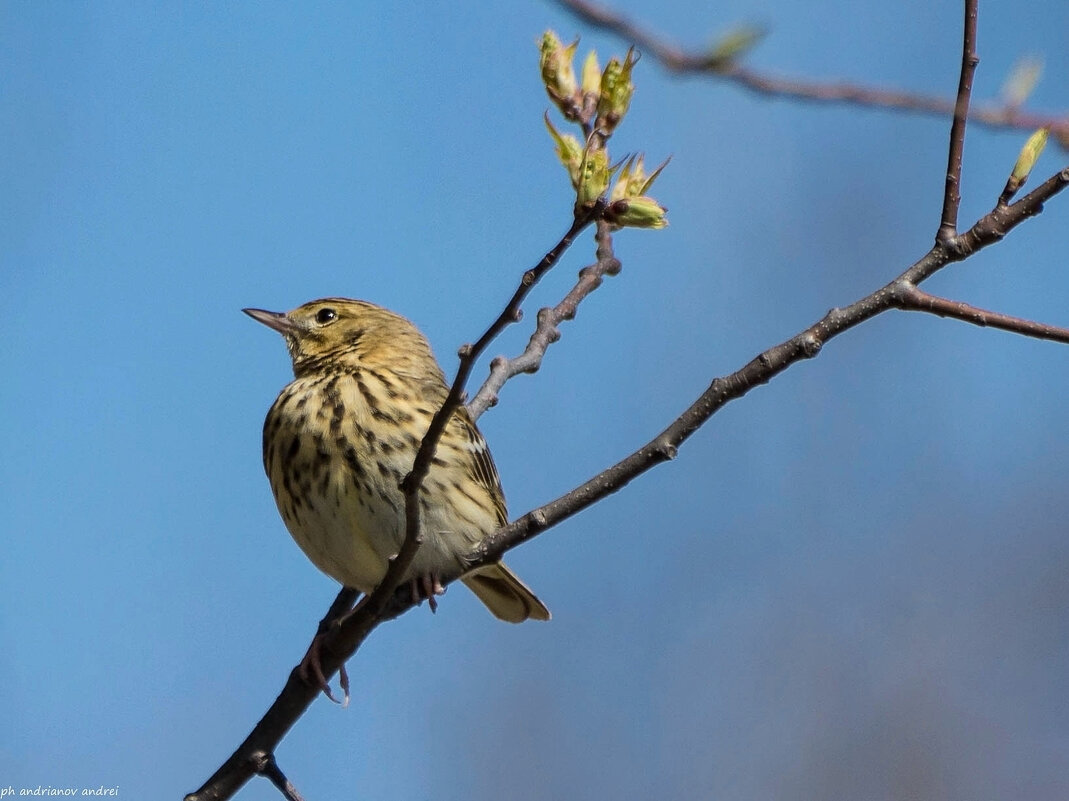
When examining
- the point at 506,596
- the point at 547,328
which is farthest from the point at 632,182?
the point at 506,596

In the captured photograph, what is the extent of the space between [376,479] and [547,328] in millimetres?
851

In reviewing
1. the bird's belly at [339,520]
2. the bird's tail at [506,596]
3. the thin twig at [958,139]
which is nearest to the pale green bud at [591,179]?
the thin twig at [958,139]

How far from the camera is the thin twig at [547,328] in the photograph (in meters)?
4.48

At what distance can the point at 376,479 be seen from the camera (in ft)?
Answer: 16.0

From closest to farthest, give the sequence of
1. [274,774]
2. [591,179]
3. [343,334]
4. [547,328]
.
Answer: [591,179] < [274,774] < [547,328] < [343,334]

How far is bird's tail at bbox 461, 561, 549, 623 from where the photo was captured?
17.6 feet

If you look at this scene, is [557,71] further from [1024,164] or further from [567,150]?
[1024,164]

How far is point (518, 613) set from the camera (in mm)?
5559

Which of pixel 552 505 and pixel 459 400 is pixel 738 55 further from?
pixel 552 505

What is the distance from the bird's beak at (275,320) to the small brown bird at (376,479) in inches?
18.2

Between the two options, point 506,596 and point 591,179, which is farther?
Answer: point 506,596

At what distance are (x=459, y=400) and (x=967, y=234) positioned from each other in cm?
102

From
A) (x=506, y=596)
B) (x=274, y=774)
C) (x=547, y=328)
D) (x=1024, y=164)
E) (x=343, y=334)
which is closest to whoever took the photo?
(x=1024, y=164)

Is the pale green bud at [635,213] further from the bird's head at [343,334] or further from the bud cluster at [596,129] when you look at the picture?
the bird's head at [343,334]
